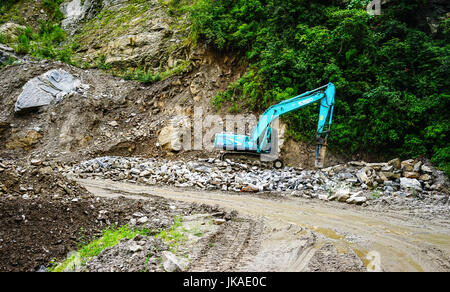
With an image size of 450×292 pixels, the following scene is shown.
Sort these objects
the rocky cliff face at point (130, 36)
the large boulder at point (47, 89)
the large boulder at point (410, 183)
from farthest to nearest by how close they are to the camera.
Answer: the rocky cliff face at point (130, 36) → the large boulder at point (47, 89) → the large boulder at point (410, 183)

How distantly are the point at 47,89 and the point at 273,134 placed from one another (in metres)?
13.0

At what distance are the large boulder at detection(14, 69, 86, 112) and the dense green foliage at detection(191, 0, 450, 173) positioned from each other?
29.8 ft

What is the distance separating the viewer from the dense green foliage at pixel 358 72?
366 inches

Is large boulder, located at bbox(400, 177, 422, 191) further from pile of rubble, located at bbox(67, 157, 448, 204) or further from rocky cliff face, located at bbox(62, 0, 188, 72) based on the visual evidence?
rocky cliff face, located at bbox(62, 0, 188, 72)

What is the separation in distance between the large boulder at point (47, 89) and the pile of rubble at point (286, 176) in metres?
5.96

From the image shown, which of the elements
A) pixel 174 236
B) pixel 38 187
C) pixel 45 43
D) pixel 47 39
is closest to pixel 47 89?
pixel 45 43

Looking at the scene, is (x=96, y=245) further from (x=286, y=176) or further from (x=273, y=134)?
(x=273, y=134)

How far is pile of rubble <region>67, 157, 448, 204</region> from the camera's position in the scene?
285 inches

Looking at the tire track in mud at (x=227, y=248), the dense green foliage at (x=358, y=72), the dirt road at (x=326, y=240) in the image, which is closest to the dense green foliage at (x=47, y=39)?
the dense green foliage at (x=358, y=72)

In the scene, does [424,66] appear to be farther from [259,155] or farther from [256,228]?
[256,228]

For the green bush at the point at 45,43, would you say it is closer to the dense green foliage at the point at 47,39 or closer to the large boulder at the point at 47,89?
the dense green foliage at the point at 47,39

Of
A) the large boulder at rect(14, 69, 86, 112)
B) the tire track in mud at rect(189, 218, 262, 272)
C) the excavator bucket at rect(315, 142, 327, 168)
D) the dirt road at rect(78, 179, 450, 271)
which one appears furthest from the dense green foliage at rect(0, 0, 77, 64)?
the tire track in mud at rect(189, 218, 262, 272)

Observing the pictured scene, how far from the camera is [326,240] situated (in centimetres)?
418
